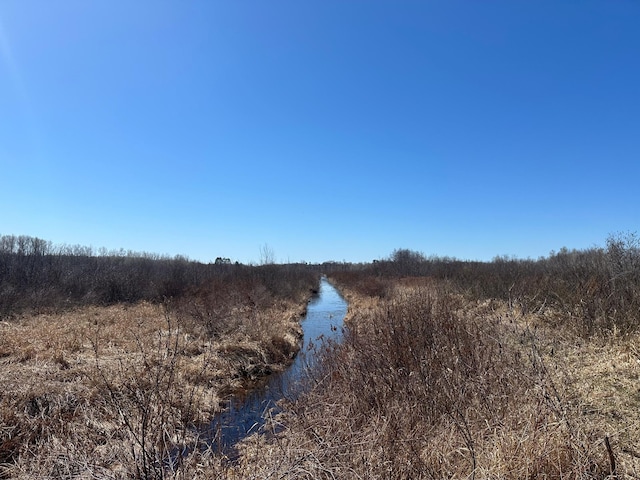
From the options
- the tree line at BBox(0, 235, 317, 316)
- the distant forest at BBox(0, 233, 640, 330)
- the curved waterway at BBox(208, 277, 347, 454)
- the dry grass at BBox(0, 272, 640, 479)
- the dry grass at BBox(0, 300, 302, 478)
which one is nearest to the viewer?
the dry grass at BBox(0, 272, 640, 479)

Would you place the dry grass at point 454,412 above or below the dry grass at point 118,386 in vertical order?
above

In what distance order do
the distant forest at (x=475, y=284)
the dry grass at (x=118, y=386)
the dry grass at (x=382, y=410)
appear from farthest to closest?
the distant forest at (x=475, y=284)
the dry grass at (x=118, y=386)
the dry grass at (x=382, y=410)

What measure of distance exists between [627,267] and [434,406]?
485 inches

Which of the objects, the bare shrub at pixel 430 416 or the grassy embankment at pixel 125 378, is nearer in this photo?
the bare shrub at pixel 430 416

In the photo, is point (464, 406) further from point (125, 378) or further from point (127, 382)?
point (127, 382)

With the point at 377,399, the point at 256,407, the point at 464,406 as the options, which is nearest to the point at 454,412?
the point at 464,406

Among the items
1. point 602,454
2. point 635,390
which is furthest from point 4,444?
point 635,390

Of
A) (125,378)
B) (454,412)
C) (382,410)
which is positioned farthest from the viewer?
(125,378)

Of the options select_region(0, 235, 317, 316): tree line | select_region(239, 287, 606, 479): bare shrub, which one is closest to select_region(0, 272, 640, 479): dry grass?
select_region(239, 287, 606, 479): bare shrub

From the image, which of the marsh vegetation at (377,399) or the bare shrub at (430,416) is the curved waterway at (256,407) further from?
the bare shrub at (430,416)

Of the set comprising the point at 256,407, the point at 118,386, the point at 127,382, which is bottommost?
the point at 256,407

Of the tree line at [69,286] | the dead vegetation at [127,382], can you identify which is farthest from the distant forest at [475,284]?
the dead vegetation at [127,382]

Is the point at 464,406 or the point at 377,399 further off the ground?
the point at 464,406

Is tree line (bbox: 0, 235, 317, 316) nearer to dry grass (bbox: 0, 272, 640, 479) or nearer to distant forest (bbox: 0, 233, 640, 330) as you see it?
distant forest (bbox: 0, 233, 640, 330)
